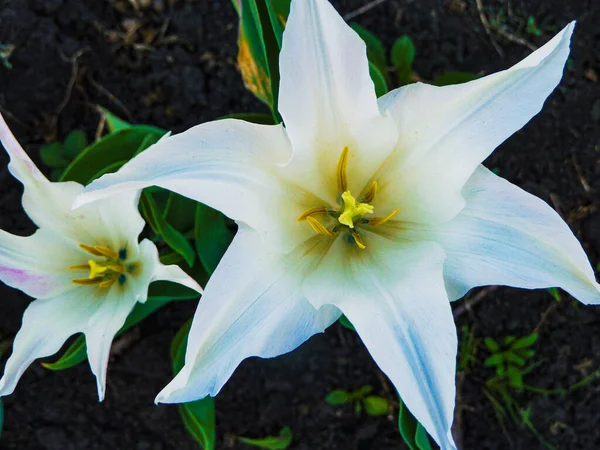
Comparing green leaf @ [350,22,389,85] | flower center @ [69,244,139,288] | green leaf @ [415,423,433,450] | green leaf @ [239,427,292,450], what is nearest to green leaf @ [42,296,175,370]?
flower center @ [69,244,139,288]

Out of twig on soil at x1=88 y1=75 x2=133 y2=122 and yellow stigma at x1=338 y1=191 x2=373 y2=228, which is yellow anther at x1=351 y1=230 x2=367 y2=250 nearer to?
yellow stigma at x1=338 y1=191 x2=373 y2=228

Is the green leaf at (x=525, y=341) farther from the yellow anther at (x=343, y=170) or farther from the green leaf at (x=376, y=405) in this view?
the yellow anther at (x=343, y=170)

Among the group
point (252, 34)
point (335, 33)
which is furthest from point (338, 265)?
point (252, 34)

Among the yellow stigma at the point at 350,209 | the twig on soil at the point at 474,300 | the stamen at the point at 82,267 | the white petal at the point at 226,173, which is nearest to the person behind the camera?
the white petal at the point at 226,173

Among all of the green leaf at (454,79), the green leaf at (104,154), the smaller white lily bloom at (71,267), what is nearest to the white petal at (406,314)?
the smaller white lily bloom at (71,267)

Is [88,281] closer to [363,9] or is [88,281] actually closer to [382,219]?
[382,219]

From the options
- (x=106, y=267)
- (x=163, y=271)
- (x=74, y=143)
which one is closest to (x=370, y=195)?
(x=163, y=271)
